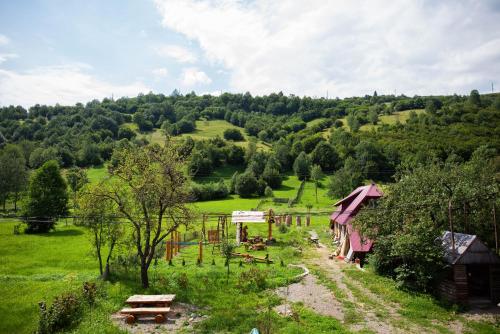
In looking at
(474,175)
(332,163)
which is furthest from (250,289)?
(332,163)

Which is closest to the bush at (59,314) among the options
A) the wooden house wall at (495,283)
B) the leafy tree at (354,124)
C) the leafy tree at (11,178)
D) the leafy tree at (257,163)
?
the wooden house wall at (495,283)

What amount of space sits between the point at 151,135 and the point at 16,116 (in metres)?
77.5

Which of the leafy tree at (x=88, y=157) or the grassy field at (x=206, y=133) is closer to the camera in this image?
the leafy tree at (x=88, y=157)

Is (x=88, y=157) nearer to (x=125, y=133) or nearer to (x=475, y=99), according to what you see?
(x=125, y=133)

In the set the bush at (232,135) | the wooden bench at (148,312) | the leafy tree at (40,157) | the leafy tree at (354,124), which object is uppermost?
the leafy tree at (354,124)

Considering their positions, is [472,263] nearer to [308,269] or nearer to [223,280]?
[308,269]

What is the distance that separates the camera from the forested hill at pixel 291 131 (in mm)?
98875

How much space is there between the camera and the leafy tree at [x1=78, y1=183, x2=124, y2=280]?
77.4 ft

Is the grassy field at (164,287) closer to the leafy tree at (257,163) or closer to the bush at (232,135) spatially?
the leafy tree at (257,163)

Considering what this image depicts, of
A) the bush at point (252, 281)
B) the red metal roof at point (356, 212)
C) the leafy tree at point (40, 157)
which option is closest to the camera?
the bush at point (252, 281)

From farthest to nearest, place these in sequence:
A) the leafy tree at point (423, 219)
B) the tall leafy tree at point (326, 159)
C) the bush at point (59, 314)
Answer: the tall leafy tree at point (326, 159) → the leafy tree at point (423, 219) → the bush at point (59, 314)

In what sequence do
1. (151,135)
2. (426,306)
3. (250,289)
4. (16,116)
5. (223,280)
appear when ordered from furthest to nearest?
(16,116)
(151,135)
(223,280)
(250,289)
(426,306)

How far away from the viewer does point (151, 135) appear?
14025 centimetres

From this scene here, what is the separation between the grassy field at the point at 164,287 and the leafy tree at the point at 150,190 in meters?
2.88
